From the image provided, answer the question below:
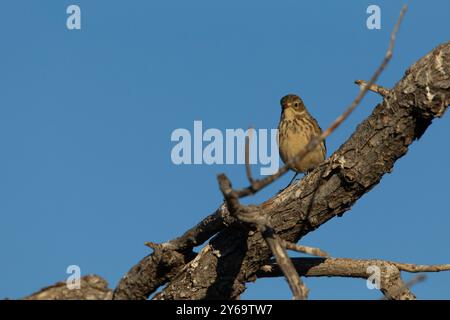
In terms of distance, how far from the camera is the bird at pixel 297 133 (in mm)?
12336

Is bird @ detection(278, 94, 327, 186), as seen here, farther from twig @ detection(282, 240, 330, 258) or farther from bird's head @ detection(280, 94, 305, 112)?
twig @ detection(282, 240, 330, 258)

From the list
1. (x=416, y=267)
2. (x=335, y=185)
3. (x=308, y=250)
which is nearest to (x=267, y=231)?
(x=308, y=250)

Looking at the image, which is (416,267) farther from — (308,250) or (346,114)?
(346,114)

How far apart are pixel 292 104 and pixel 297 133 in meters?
0.70

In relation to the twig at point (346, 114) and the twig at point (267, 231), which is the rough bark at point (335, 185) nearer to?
the twig at point (267, 231)

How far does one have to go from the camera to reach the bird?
486 inches

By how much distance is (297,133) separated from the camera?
12430mm

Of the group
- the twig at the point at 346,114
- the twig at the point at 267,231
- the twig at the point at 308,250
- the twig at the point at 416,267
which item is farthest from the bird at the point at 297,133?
the twig at the point at 346,114

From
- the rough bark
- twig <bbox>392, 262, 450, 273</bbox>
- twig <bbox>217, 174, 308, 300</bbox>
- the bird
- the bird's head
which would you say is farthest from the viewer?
the bird's head

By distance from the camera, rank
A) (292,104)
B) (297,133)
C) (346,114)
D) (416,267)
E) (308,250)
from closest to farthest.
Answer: (346,114), (308,250), (416,267), (297,133), (292,104)

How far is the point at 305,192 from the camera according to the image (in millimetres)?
9117

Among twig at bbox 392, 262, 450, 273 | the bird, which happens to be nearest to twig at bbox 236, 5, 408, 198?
twig at bbox 392, 262, 450, 273

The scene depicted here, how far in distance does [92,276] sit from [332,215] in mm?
2953
